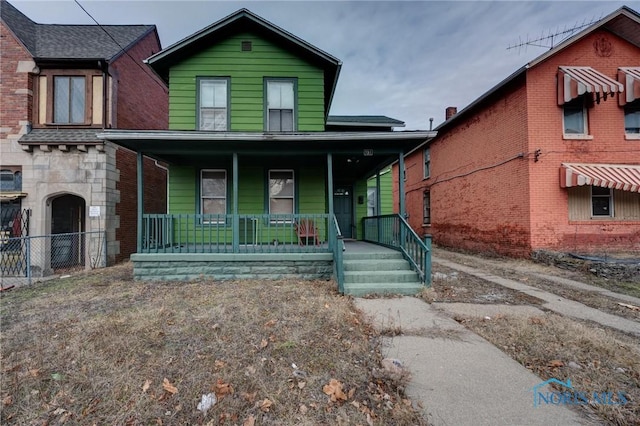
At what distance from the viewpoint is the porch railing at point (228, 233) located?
6.68 m

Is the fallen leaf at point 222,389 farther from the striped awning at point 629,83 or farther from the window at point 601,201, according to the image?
the striped awning at point 629,83

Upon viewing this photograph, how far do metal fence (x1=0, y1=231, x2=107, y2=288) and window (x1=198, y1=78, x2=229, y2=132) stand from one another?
5182 millimetres

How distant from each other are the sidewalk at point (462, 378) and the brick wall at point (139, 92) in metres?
11.6

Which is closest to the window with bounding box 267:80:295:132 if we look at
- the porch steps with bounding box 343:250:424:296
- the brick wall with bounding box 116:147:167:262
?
the porch steps with bounding box 343:250:424:296

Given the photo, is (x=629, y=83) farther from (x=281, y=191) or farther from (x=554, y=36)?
(x=281, y=191)

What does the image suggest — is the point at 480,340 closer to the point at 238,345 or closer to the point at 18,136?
the point at 238,345

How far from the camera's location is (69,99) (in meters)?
9.72

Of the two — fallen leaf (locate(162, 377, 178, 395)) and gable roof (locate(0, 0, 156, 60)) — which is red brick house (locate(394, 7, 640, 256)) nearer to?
fallen leaf (locate(162, 377, 178, 395))

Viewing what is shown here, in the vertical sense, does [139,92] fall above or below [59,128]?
above

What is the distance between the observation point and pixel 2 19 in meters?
9.64

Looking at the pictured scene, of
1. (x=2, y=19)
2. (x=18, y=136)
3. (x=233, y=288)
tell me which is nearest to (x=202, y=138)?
(x=233, y=288)

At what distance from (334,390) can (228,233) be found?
6.44 metres

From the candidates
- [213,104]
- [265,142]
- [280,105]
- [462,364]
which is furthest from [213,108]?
[462,364]

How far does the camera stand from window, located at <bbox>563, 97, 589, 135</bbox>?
30.2 ft
